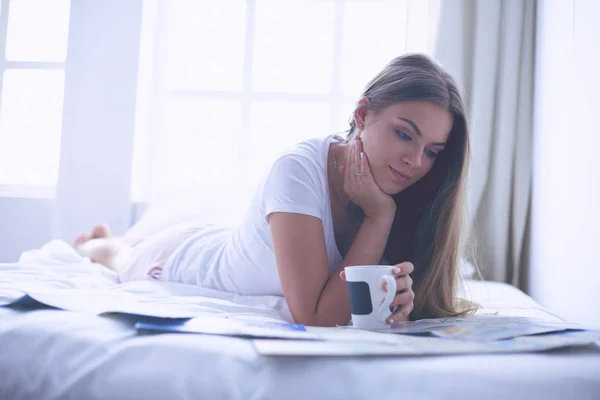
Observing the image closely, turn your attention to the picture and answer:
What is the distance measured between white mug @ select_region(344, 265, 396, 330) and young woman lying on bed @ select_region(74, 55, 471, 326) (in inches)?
3.4

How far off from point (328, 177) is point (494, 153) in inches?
58.2

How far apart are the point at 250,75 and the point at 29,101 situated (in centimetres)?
126

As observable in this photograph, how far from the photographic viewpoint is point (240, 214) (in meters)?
Result: 2.21

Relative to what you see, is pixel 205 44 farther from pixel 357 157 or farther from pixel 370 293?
pixel 370 293

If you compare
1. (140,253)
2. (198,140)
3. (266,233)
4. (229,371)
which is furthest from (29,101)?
(229,371)

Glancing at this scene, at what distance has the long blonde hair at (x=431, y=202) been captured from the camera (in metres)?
1.22

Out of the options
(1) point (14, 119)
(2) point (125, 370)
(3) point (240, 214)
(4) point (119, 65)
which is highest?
(4) point (119, 65)

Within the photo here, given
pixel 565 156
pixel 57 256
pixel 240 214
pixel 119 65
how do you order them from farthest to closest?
1. pixel 119 65
2. pixel 240 214
3. pixel 565 156
4. pixel 57 256

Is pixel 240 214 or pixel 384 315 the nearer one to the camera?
pixel 384 315

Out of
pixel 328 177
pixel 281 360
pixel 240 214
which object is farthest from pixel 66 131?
pixel 281 360

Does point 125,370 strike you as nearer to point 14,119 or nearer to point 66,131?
point 66,131

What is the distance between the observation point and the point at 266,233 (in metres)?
1.25

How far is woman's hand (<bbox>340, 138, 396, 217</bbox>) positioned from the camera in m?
1.22

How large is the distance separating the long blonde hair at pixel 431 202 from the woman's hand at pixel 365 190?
133 mm
